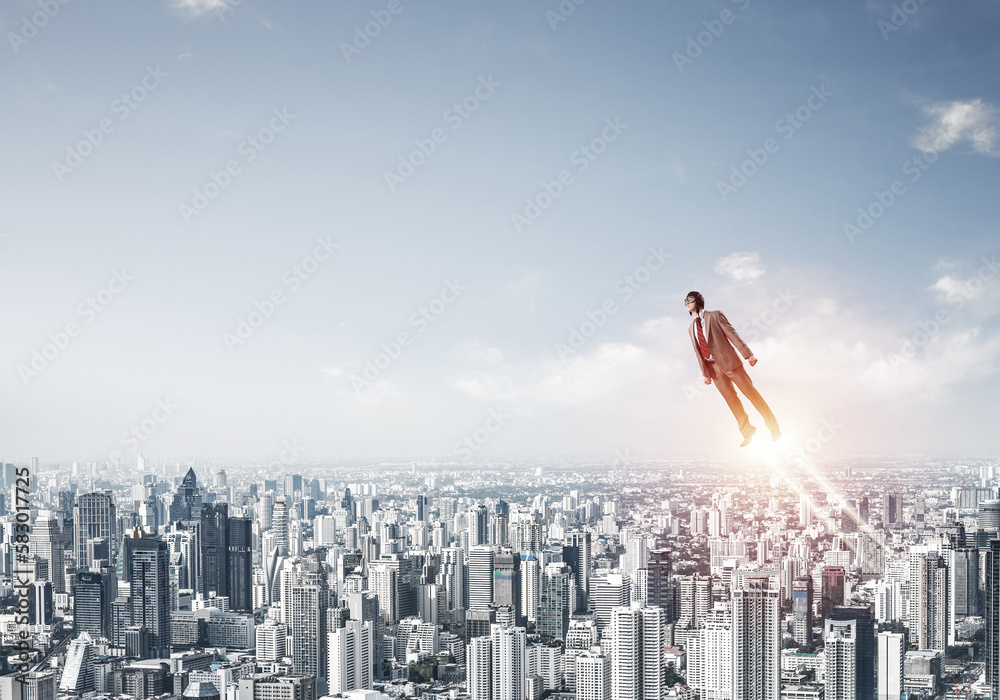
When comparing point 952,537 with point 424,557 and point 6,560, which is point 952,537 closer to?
point 424,557

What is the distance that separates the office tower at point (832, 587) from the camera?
8680 millimetres

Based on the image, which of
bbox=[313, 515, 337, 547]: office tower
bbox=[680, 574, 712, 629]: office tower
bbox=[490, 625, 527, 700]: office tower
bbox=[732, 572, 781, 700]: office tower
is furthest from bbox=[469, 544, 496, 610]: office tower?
bbox=[732, 572, 781, 700]: office tower

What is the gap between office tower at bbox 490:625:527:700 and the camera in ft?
27.0

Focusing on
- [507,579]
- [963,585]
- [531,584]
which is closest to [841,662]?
[963,585]

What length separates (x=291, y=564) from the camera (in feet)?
38.4

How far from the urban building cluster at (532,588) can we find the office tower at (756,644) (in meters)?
0.02

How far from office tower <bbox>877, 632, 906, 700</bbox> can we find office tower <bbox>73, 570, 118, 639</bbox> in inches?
291

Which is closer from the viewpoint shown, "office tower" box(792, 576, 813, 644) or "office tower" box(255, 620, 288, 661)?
"office tower" box(792, 576, 813, 644)

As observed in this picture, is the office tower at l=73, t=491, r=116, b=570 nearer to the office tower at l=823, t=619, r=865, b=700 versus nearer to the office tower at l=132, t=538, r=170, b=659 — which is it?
the office tower at l=132, t=538, r=170, b=659

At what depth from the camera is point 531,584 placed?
35.6 ft

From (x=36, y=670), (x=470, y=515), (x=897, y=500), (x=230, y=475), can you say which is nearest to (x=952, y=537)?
(x=897, y=500)

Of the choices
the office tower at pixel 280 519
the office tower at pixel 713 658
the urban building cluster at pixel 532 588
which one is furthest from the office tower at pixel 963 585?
the office tower at pixel 280 519

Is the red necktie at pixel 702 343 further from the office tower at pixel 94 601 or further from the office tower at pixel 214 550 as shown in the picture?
the office tower at pixel 214 550

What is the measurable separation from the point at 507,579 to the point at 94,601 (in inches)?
179
